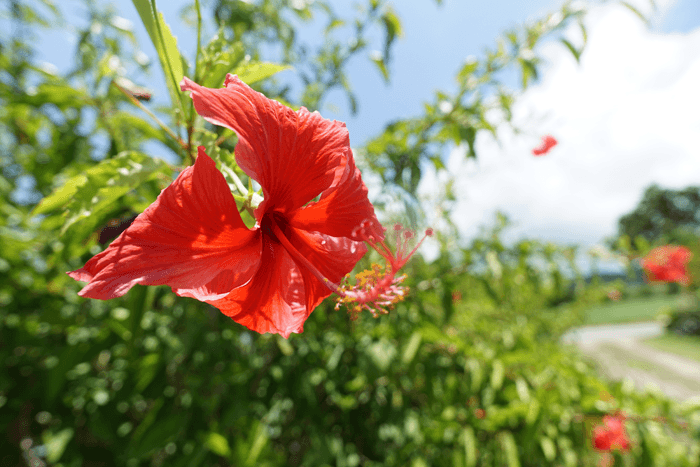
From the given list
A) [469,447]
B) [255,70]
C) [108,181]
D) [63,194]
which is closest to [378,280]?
[255,70]

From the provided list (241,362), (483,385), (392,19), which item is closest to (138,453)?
(241,362)

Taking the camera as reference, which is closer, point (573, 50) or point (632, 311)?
point (573, 50)

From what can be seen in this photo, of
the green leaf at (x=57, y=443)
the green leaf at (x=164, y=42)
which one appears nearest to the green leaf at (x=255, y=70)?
the green leaf at (x=164, y=42)

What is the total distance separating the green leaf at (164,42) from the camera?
1.39 feet

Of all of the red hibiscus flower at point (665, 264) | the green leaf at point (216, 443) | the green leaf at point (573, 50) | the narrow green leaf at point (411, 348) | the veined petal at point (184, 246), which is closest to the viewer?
the veined petal at point (184, 246)

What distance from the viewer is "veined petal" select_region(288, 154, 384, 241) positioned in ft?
1.52

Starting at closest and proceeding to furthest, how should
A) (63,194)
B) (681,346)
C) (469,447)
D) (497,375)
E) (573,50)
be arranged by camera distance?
1. (63,194)
2. (573,50)
3. (469,447)
4. (497,375)
5. (681,346)

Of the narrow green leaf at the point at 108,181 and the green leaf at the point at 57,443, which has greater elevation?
the narrow green leaf at the point at 108,181

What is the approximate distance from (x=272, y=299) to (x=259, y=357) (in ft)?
3.68

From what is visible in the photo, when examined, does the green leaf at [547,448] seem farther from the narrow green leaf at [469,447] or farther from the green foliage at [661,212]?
the green foliage at [661,212]

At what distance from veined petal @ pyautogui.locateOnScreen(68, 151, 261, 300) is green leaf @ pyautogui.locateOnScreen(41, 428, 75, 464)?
4.38ft

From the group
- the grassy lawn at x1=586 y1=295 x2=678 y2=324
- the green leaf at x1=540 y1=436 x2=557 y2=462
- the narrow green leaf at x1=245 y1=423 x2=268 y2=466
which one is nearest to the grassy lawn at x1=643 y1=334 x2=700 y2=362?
the grassy lawn at x1=586 y1=295 x2=678 y2=324

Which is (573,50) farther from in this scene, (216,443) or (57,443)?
(57,443)

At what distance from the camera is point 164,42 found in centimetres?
47
